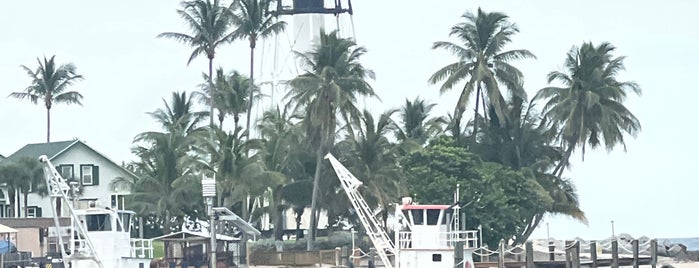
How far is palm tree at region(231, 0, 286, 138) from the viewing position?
351 ft

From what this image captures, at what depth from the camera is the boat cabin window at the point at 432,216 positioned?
217ft

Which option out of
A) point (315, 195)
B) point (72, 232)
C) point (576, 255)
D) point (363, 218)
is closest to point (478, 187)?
point (315, 195)

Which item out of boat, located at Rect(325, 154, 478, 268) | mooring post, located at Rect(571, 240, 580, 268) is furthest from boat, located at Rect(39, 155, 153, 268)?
mooring post, located at Rect(571, 240, 580, 268)

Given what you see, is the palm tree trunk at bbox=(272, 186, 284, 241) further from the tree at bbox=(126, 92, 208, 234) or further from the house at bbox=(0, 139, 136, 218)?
the house at bbox=(0, 139, 136, 218)

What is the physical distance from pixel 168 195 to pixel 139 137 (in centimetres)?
550

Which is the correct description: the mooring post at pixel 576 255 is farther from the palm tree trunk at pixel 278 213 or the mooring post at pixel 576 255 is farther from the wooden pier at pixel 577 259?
the palm tree trunk at pixel 278 213

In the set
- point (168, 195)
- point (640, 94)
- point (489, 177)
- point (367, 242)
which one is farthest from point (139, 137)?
point (640, 94)

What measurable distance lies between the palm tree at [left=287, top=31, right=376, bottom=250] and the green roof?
25.6 meters

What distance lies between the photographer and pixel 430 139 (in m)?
101

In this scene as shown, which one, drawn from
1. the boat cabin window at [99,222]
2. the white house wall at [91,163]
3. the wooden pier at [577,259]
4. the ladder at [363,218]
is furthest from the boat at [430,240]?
the white house wall at [91,163]

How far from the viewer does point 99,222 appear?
65812mm

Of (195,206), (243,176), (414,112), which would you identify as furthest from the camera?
(414,112)

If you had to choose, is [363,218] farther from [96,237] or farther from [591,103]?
[591,103]

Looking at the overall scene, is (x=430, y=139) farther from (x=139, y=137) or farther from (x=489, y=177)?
(x=139, y=137)
